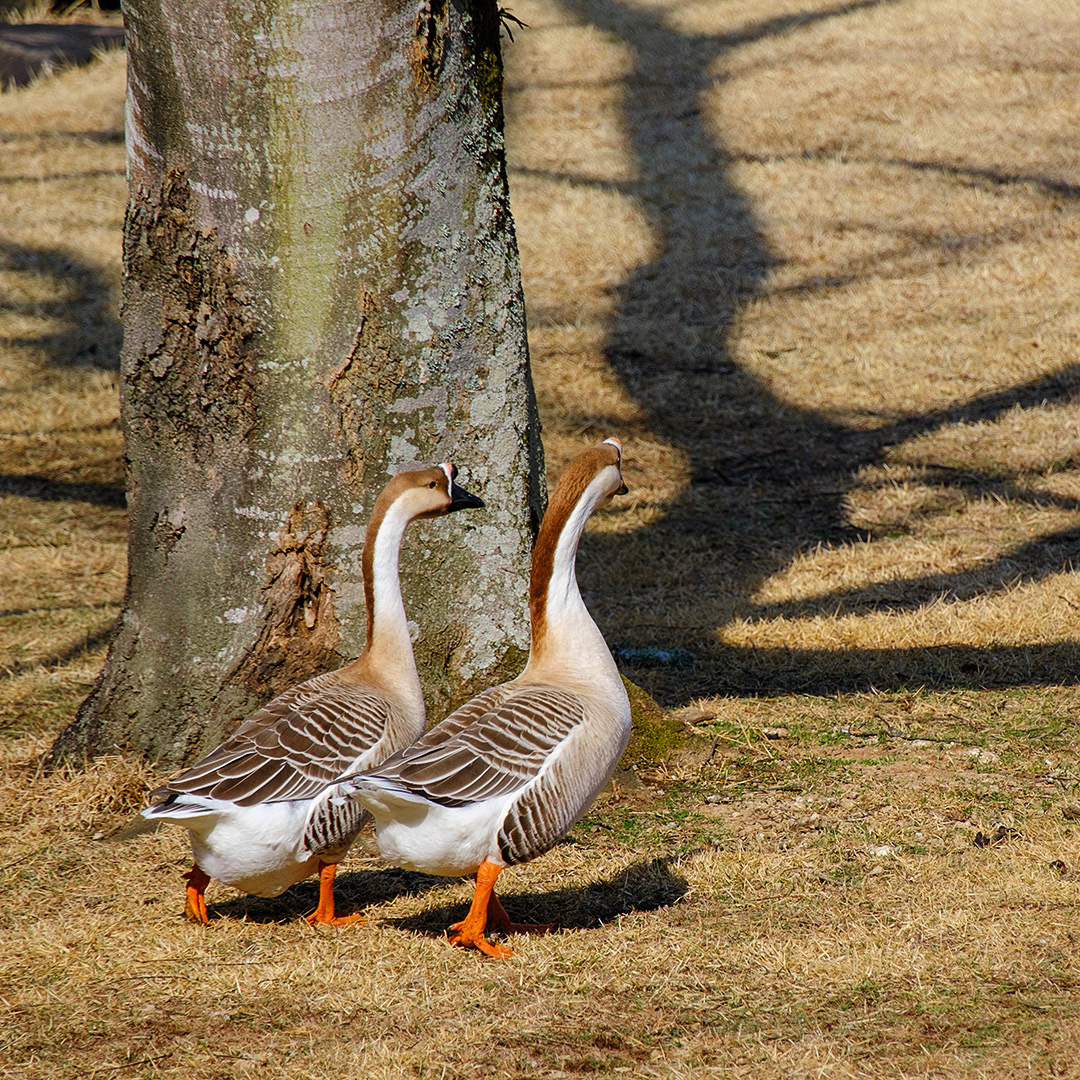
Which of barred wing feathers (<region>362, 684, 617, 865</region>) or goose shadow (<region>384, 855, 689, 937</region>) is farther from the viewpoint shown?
goose shadow (<region>384, 855, 689, 937</region>)

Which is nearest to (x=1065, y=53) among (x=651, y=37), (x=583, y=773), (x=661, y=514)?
(x=651, y=37)

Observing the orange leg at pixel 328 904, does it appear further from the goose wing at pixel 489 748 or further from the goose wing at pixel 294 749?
the goose wing at pixel 489 748

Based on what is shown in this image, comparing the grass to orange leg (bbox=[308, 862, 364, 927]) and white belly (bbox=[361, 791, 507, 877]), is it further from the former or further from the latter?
white belly (bbox=[361, 791, 507, 877])

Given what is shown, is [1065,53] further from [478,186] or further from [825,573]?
[478,186]

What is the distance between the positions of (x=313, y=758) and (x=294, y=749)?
2.5 inches

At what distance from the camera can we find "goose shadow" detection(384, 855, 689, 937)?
4121mm

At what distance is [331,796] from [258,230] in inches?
86.4

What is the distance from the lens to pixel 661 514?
29.1 feet

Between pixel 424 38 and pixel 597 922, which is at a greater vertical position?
pixel 424 38

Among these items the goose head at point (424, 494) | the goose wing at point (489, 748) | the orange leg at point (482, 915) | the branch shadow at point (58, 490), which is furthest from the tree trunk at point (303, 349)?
the branch shadow at point (58, 490)

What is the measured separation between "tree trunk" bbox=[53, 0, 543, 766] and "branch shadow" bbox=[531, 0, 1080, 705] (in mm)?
1678

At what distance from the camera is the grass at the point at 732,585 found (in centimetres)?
345

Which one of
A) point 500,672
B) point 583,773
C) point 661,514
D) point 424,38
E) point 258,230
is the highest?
point 424,38

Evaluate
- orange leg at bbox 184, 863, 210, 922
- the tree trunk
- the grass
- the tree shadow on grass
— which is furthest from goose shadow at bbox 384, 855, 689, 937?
the tree shadow on grass
